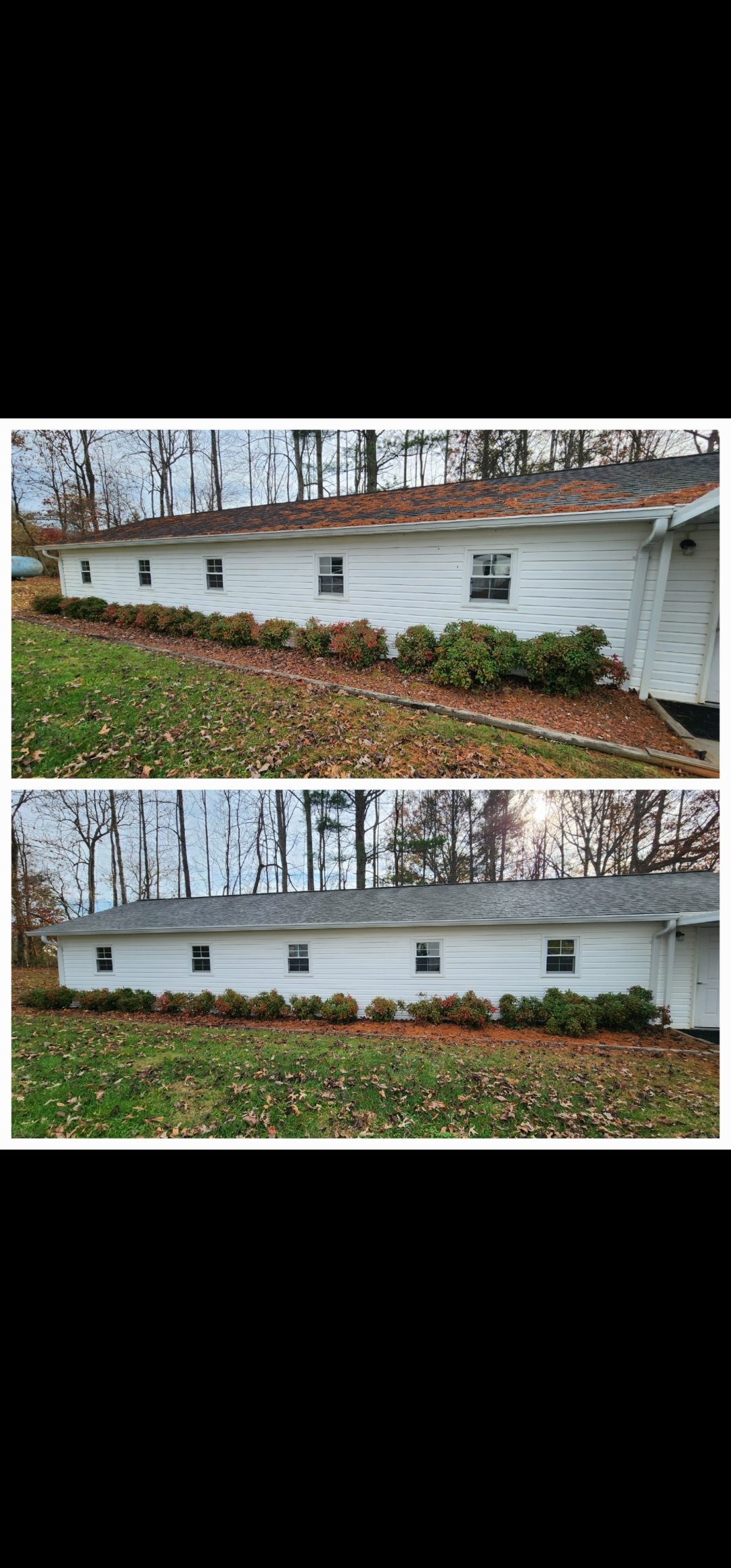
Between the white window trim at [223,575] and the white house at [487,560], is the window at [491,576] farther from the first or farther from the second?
the white window trim at [223,575]

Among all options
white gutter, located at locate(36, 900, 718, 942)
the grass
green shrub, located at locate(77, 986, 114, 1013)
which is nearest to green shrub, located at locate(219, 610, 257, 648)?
the grass

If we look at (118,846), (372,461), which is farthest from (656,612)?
(118,846)

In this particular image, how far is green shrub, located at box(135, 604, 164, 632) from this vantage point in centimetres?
625

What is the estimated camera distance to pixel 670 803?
493 centimetres

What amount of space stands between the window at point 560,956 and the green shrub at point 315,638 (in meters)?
3.99

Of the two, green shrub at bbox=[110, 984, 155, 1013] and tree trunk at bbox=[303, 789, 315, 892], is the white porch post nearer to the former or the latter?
tree trunk at bbox=[303, 789, 315, 892]

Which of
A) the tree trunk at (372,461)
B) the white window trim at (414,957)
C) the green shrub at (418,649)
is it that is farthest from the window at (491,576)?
the white window trim at (414,957)

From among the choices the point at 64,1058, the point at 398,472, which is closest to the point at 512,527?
the point at 398,472

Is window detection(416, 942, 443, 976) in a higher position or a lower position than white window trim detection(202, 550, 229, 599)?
lower

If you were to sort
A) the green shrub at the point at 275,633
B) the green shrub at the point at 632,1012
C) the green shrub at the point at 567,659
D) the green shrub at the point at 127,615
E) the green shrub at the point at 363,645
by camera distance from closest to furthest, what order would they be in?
1. the green shrub at the point at 567,659
2. the green shrub at the point at 632,1012
3. the green shrub at the point at 363,645
4. the green shrub at the point at 275,633
5. the green shrub at the point at 127,615

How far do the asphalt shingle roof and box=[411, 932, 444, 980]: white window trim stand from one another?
418cm

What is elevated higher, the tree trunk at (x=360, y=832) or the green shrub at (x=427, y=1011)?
the tree trunk at (x=360, y=832)

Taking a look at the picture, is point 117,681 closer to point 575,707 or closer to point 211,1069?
point 211,1069

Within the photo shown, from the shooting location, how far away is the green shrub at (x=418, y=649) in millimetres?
5156
